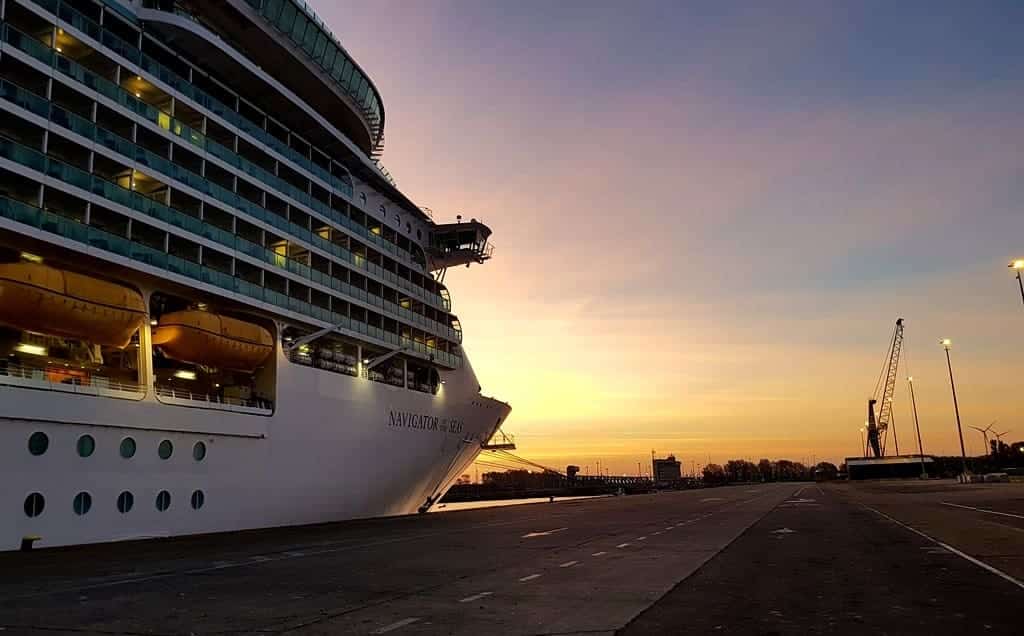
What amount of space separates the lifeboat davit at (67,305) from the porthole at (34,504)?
5.36m

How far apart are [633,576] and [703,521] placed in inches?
775

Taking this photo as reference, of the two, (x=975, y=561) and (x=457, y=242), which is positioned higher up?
(x=457, y=242)

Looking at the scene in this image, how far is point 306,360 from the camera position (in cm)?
3509

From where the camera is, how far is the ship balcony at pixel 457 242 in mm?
50062

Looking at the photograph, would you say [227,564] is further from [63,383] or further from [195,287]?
[195,287]

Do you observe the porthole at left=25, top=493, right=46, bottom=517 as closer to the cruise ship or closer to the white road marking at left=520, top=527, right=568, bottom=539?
the cruise ship

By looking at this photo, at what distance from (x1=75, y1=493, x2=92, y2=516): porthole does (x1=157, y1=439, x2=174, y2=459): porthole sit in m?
3.05

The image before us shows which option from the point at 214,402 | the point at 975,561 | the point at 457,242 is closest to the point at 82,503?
the point at 214,402

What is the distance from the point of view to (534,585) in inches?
488

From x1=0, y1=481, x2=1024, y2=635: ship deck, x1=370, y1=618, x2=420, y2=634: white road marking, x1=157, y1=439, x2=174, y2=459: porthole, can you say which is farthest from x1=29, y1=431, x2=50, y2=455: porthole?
x1=370, y1=618, x2=420, y2=634: white road marking

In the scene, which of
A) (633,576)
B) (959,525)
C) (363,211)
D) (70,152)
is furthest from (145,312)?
(959,525)

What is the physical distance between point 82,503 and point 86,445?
1.79m

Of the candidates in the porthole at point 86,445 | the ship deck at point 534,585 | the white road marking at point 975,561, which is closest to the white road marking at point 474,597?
the ship deck at point 534,585

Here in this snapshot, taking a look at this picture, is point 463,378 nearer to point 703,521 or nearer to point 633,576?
point 703,521
